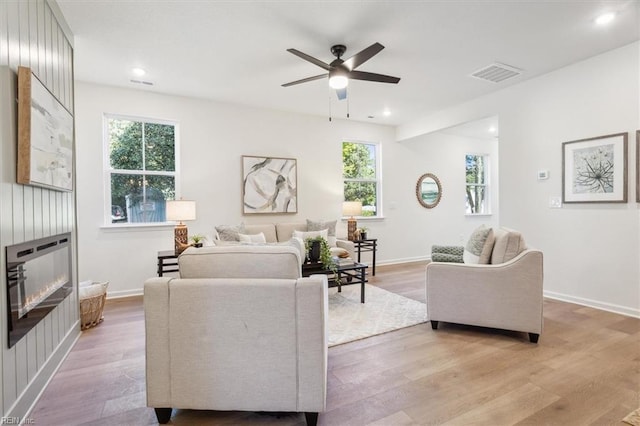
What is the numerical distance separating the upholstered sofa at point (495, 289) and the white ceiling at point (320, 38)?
1.91 metres

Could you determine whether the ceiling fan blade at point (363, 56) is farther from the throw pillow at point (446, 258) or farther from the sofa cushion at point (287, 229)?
the sofa cushion at point (287, 229)

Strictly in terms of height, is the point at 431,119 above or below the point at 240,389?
above

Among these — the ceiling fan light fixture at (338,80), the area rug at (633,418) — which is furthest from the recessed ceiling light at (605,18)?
the area rug at (633,418)

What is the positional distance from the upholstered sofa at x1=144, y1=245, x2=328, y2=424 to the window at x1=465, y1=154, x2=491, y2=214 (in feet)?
21.6

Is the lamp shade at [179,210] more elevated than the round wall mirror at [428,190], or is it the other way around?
the round wall mirror at [428,190]

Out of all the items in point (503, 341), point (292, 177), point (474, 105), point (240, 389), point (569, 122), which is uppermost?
point (474, 105)

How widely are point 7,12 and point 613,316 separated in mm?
5357

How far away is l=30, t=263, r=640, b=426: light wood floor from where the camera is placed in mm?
1667

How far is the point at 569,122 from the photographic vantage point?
3.59m

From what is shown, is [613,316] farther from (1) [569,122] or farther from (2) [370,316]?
(2) [370,316]

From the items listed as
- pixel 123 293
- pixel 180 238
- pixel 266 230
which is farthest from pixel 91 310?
pixel 266 230

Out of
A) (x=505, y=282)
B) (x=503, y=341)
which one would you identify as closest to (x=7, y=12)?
(x=505, y=282)

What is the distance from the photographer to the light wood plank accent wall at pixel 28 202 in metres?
1.56

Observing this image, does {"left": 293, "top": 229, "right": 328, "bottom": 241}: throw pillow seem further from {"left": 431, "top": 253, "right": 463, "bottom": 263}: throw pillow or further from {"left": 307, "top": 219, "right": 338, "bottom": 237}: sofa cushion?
{"left": 431, "top": 253, "right": 463, "bottom": 263}: throw pillow
